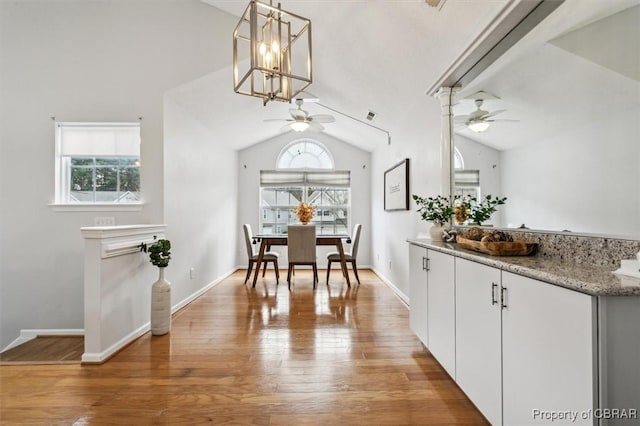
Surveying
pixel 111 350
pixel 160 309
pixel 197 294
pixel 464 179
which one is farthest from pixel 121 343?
pixel 464 179

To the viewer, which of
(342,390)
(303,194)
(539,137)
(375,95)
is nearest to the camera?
(539,137)

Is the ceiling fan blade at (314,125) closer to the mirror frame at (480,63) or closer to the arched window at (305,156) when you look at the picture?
the mirror frame at (480,63)

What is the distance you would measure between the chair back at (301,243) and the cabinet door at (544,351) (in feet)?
10.5

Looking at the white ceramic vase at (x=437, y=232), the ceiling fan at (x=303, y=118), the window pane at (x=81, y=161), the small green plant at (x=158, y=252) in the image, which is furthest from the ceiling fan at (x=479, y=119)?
the window pane at (x=81, y=161)

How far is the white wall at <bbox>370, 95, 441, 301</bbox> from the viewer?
2.96 m

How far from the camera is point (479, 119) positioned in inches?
84.6

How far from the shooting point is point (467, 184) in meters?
2.30

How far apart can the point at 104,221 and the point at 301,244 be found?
2.36 m

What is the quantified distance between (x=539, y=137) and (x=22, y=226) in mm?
4625

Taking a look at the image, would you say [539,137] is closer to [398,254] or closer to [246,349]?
[246,349]

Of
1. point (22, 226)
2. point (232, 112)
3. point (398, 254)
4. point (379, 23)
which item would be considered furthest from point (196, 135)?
point (398, 254)

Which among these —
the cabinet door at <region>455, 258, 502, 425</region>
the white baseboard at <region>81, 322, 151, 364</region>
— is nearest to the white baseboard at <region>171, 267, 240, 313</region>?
the white baseboard at <region>81, 322, 151, 364</region>

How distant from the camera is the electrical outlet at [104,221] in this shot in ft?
10.3

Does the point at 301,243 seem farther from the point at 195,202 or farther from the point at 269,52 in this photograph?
the point at 269,52
